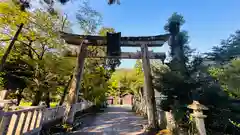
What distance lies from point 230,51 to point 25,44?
9.34 m

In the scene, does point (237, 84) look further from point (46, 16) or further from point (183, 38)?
point (46, 16)

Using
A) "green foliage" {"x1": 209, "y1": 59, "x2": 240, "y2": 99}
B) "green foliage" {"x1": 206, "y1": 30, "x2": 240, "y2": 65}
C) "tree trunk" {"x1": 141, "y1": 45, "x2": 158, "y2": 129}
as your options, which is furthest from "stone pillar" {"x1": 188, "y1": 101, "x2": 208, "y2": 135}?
"green foliage" {"x1": 206, "y1": 30, "x2": 240, "y2": 65}

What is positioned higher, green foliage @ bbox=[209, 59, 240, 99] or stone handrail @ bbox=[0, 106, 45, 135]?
green foliage @ bbox=[209, 59, 240, 99]

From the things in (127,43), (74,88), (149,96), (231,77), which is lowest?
(149,96)

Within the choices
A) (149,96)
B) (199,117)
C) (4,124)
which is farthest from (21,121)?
(149,96)

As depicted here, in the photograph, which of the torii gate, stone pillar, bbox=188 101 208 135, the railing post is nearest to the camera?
Result: the railing post

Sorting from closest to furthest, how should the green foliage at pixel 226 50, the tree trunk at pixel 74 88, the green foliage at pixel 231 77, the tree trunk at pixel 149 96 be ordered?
1. the green foliage at pixel 231 77
2. the green foliage at pixel 226 50
3. the tree trunk at pixel 149 96
4. the tree trunk at pixel 74 88

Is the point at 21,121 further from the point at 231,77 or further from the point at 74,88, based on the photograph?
the point at 231,77

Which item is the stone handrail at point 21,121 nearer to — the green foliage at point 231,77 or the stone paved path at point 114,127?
the stone paved path at point 114,127

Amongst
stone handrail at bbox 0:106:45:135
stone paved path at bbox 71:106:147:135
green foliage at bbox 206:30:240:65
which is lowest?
stone paved path at bbox 71:106:147:135

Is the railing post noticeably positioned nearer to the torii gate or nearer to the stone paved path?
the stone paved path

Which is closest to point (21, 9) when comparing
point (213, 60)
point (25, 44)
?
point (25, 44)

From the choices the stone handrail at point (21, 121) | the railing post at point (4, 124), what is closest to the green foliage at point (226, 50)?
the stone handrail at point (21, 121)

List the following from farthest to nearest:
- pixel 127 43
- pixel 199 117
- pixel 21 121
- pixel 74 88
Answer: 1. pixel 127 43
2. pixel 74 88
3. pixel 199 117
4. pixel 21 121
